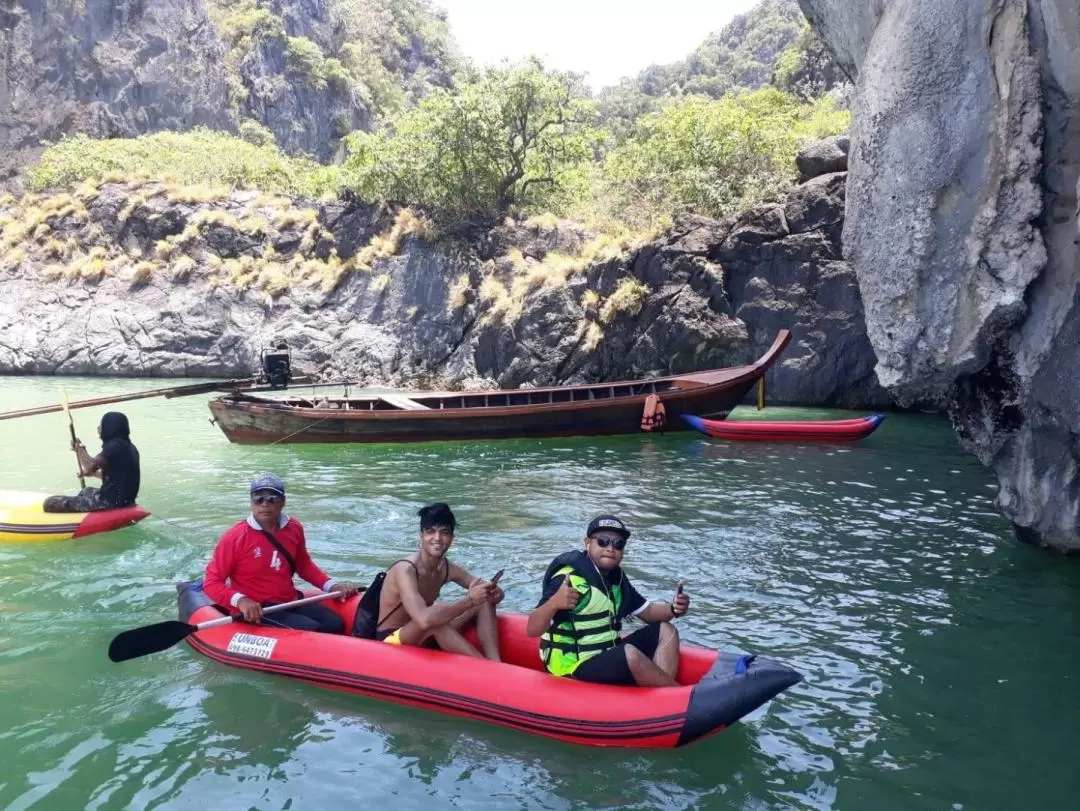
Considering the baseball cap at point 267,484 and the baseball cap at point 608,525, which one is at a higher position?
the baseball cap at point 267,484

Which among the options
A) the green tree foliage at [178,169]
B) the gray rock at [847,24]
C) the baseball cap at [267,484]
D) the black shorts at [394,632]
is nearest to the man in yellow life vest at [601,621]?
the black shorts at [394,632]

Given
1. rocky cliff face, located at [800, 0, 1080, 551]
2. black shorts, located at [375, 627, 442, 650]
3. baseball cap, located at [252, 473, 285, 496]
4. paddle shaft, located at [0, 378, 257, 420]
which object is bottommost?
black shorts, located at [375, 627, 442, 650]

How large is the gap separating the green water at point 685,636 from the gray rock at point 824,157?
36.4 ft

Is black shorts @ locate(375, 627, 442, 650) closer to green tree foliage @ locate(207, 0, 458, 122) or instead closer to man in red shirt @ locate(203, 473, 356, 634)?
man in red shirt @ locate(203, 473, 356, 634)

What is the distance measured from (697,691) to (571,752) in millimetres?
848

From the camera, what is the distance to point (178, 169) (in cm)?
3569

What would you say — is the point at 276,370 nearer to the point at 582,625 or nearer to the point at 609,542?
the point at 582,625

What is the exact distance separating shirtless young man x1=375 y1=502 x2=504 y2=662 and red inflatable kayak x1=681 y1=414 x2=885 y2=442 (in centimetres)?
1163

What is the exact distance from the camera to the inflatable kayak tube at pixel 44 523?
A: 9.55 meters

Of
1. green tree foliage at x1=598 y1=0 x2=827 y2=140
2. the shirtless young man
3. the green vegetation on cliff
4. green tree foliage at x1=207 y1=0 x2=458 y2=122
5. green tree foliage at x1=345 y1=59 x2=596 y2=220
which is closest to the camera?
the shirtless young man

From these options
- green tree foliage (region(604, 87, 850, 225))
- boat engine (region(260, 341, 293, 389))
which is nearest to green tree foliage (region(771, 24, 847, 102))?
green tree foliage (region(604, 87, 850, 225))

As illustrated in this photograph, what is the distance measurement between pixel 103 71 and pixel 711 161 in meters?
36.7

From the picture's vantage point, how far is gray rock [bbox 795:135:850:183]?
22.2m

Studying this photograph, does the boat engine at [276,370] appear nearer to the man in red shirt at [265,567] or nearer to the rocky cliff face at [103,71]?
the man in red shirt at [265,567]
